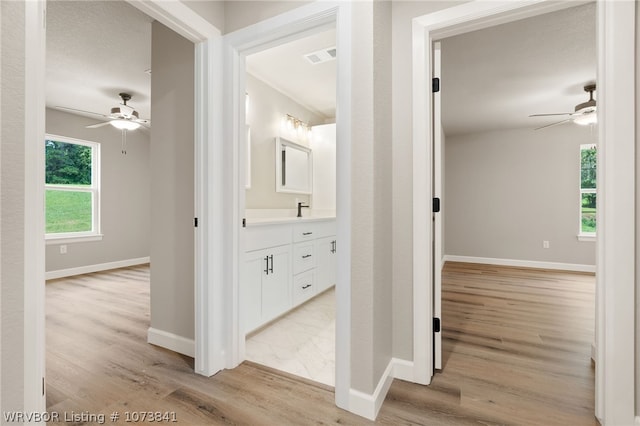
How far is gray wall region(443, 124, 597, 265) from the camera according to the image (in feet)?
16.9

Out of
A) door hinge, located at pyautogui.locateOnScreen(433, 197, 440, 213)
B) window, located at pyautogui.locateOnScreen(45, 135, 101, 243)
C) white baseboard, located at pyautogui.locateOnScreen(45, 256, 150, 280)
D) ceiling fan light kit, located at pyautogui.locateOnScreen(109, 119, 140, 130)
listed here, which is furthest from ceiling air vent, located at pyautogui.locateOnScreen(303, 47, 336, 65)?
white baseboard, located at pyautogui.locateOnScreen(45, 256, 150, 280)

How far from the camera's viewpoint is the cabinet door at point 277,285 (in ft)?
8.50

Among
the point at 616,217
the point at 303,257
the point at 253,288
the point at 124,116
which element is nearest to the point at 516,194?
the point at 303,257

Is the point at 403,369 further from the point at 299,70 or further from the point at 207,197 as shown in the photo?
the point at 299,70

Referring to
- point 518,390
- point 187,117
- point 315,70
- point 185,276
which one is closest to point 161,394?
point 185,276

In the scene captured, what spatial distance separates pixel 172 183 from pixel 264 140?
1.72 meters

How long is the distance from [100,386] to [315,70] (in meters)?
3.28

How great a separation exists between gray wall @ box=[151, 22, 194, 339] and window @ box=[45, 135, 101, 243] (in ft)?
11.4

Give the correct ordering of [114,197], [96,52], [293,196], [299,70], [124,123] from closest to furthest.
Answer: [96,52]
[299,70]
[124,123]
[293,196]
[114,197]

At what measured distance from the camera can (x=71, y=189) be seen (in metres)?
4.78

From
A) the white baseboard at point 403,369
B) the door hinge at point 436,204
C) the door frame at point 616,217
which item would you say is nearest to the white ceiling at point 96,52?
the door hinge at point 436,204

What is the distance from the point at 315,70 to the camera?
11.1ft

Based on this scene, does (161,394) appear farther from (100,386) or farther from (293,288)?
(293,288)

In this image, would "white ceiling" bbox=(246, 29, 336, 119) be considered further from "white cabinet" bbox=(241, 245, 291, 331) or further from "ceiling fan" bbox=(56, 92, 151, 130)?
"white cabinet" bbox=(241, 245, 291, 331)
